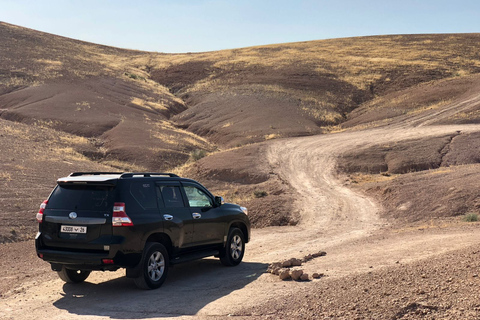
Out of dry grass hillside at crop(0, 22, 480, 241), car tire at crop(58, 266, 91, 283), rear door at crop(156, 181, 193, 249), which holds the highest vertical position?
dry grass hillside at crop(0, 22, 480, 241)

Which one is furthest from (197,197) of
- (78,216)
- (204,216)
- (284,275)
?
(78,216)

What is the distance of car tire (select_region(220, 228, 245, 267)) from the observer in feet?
36.1

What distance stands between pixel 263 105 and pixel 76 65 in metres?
29.4

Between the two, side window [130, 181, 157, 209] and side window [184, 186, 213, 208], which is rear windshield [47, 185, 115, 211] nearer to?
side window [130, 181, 157, 209]

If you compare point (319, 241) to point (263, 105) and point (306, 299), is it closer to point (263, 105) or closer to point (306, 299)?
point (306, 299)

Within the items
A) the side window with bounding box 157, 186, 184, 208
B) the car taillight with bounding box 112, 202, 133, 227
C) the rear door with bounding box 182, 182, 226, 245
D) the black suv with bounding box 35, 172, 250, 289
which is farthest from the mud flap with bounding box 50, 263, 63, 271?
the rear door with bounding box 182, 182, 226, 245

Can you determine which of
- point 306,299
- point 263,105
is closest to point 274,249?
point 306,299

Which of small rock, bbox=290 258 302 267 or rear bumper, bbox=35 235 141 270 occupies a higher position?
rear bumper, bbox=35 235 141 270

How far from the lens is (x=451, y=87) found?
2270 inches

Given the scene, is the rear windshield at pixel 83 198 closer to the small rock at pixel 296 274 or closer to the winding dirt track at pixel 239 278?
the winding dirt track at pixel 239 278

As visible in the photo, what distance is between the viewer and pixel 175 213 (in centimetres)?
966

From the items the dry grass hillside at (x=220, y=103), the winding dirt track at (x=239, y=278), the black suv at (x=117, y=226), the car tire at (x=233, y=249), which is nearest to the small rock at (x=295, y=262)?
the winding dirt track at (x=239, y=278)

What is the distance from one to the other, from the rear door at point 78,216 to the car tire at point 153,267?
2.57 ft

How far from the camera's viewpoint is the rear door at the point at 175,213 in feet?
30.9
